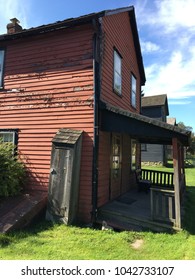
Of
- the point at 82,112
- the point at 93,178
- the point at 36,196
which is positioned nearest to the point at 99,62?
the point at 82,112

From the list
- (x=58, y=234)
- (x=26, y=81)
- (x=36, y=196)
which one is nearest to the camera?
(x=58, y=234)

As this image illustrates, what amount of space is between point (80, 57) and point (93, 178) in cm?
416

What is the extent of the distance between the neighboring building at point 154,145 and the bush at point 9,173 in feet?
78.2

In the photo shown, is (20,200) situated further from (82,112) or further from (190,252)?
(190,252)

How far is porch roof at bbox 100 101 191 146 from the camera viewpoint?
758 cm

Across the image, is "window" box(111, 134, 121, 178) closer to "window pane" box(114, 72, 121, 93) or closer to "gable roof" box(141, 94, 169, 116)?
"window pane" box(114, 72, 121, 93)

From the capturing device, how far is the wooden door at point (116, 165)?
10.4 metres

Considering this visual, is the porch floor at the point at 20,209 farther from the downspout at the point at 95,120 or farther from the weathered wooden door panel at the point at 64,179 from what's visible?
the downspout at the point at 95,120

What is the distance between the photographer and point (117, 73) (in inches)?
435

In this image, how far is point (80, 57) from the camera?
9.05 meters

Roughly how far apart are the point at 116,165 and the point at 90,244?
4699 mm

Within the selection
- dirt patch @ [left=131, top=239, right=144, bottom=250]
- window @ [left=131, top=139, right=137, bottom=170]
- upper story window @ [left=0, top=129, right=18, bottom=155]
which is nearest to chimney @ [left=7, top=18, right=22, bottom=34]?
upper story window @ [left=0, top=129, right=18, bottom=155]

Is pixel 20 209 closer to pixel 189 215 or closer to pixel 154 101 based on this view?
pixel 189 215

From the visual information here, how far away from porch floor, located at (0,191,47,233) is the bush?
30 cm
